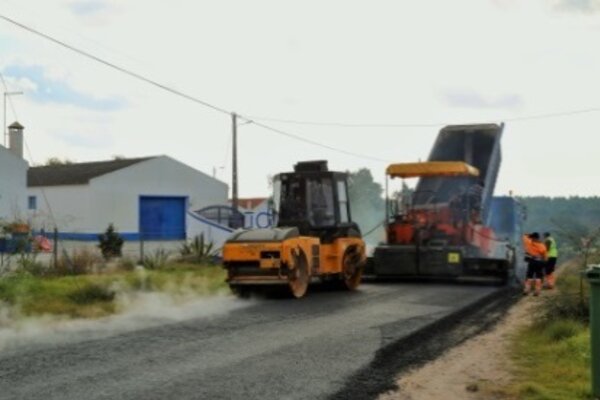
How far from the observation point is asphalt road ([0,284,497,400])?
21.4 feet

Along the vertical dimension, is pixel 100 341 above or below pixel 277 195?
below

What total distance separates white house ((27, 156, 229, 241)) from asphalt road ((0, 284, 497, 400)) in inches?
823

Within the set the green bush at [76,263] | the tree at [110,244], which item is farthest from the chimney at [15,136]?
the green bush at [76,263]

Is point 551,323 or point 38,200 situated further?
point 38,200

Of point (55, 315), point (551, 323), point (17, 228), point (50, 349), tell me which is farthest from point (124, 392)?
point (17, 228)

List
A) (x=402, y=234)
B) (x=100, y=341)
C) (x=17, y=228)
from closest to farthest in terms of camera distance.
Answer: (x=100, y=341) → (x=17, y=228) → (x=402, y=234)

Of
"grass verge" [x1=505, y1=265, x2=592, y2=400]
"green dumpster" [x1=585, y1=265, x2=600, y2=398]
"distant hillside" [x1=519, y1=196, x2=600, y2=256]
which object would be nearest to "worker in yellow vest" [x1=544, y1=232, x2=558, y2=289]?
"distant hillside" [x1=519, y1=196, x2=600, y2=256]

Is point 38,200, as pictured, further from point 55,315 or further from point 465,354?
point 465,354

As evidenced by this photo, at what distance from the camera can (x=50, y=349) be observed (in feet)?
27.3

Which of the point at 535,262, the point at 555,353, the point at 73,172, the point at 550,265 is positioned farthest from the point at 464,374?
the point at 73,172

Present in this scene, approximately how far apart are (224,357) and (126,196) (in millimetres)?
26589

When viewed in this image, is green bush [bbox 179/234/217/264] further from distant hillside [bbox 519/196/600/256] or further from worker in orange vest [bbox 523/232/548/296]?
distant hillside [bbox 519/196/600/256]

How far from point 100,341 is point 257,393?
3203 mm

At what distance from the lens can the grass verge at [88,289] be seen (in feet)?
38.4
